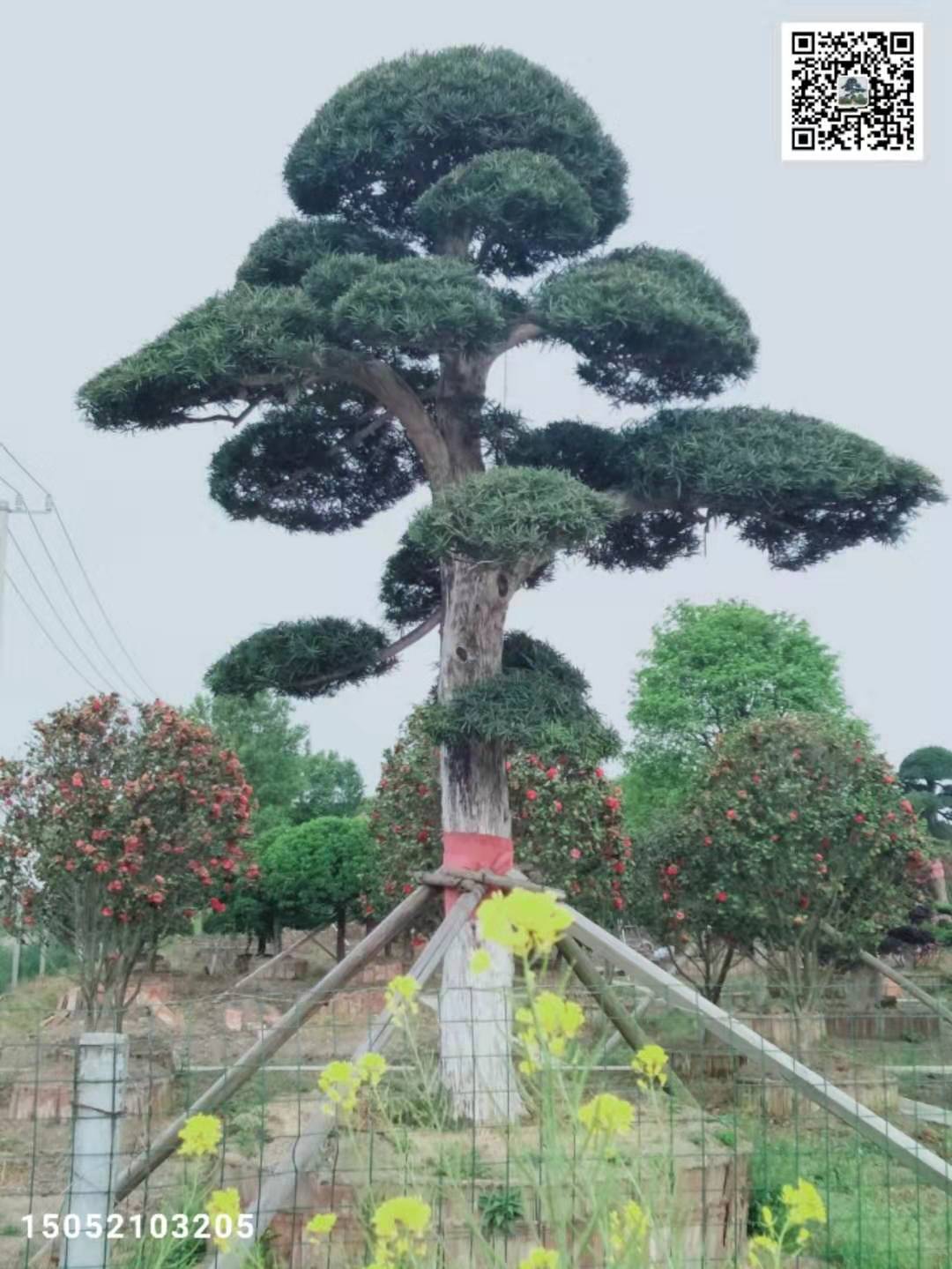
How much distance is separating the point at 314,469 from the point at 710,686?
1537cm

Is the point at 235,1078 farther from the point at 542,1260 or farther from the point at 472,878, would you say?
the point at 542,1260

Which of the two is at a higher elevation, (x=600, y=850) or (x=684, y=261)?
(x=684, y=261)

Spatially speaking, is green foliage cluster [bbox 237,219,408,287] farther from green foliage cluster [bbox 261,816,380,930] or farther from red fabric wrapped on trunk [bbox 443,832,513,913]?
green foliage cluster [bbox 261,816,380,930]

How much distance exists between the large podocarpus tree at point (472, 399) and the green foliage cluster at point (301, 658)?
0.01 meters

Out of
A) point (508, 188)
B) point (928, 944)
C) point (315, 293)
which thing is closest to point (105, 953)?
point (315, 293)

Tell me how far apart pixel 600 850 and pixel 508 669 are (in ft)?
16.8

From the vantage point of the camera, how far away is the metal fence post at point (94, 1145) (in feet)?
11.1

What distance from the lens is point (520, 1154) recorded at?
7.06ft

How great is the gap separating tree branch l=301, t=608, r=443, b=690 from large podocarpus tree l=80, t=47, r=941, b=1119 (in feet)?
0.05

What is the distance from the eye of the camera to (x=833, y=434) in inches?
271

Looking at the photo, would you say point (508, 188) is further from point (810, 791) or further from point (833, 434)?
point (810, 791)

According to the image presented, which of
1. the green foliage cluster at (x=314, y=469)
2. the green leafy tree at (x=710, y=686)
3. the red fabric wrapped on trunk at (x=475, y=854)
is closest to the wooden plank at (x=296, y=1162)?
the red fabric wrapped on trunk at (x=475, y=854)

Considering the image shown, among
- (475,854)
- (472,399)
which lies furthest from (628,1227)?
(472,399)

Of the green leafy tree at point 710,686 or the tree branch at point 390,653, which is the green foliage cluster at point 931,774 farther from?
the tree branch at point 390,653
